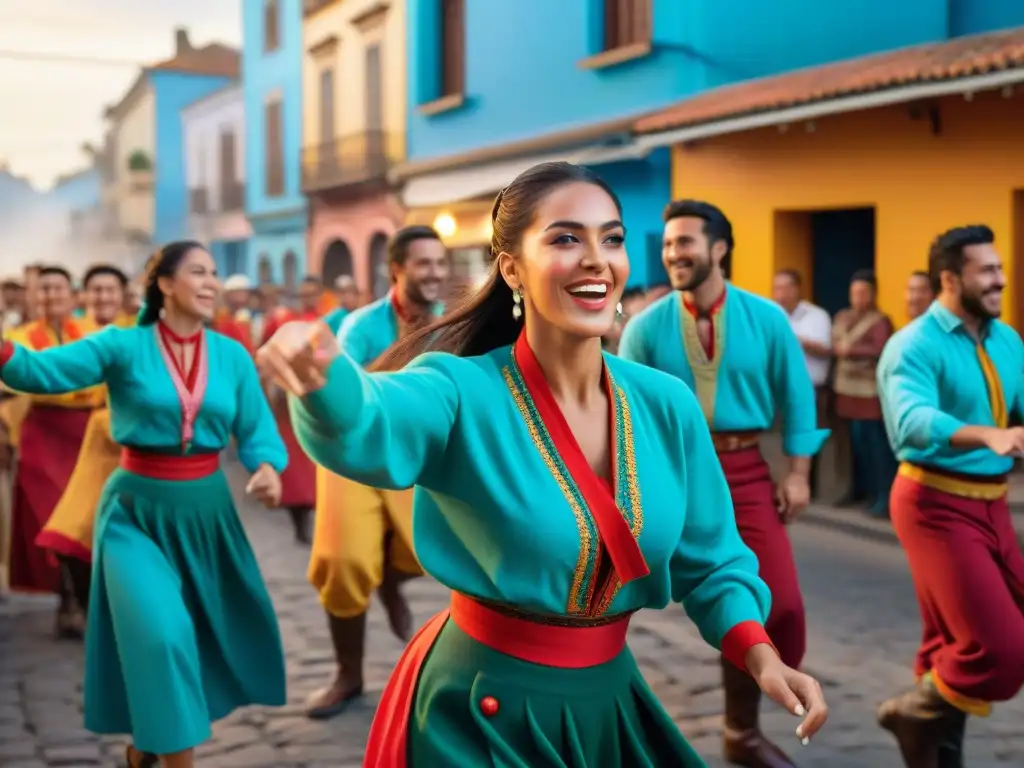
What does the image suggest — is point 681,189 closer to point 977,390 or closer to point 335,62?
point 977,390

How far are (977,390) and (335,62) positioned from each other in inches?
974

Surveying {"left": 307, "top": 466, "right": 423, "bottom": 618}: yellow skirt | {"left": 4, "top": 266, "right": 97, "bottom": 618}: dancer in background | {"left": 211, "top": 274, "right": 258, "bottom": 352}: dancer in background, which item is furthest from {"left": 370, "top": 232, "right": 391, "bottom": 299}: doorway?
{"left": 307, "top": 466, "right": 423, "bottom": 618}: yellow skirt

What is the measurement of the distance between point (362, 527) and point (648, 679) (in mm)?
1430

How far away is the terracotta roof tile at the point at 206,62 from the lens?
159 ft

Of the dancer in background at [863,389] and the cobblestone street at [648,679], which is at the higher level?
the dancer in background at [863,389]

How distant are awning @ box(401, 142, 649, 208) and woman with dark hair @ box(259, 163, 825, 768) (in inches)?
481

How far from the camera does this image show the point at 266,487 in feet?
18.2

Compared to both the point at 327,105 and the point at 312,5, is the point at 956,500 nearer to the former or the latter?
the point at 327,105

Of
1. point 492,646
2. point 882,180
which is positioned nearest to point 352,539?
point 492,646

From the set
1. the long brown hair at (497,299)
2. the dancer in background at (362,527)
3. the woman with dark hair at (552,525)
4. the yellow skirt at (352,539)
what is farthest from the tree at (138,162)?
the woman with dark hair at (552,525)

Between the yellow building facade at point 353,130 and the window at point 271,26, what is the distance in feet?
8.94

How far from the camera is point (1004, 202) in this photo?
11859mm

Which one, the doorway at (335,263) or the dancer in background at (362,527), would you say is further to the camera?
the doorway at (335,263)

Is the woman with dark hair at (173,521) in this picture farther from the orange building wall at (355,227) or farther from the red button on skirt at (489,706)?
the orange building wall at (355,227)
